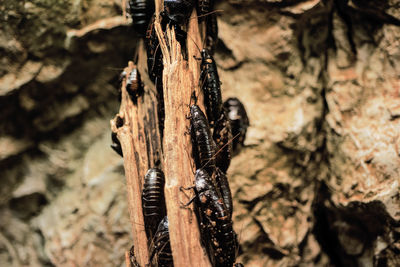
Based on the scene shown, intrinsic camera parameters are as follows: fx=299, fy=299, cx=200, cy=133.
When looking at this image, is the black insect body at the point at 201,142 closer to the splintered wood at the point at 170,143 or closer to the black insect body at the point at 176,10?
the splintered wood at the point at 170,143

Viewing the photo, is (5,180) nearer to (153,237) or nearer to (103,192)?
(103,192)

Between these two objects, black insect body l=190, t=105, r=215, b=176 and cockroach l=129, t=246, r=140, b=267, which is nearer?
black insect body l=190, t=105, r=215, b=176

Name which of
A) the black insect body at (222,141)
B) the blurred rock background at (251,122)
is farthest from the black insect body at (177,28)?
the blurred rock background at (251,122)

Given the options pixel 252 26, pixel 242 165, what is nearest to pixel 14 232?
pixel 242 165

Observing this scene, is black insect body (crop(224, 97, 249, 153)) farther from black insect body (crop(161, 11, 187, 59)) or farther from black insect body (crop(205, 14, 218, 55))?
black insect body (crop(161, 11, 187, 59))

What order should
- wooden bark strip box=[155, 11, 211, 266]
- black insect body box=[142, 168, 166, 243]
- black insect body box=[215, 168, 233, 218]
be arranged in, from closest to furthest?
wooden bark strip box=[155, 11, 211, 266] → black insect body box=[142, 168, 166, 243] → black insect body box=[215, 168, 233, 218]

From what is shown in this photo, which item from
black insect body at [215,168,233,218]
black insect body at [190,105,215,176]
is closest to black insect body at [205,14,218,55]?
black insect body at [190,105,215,176]
